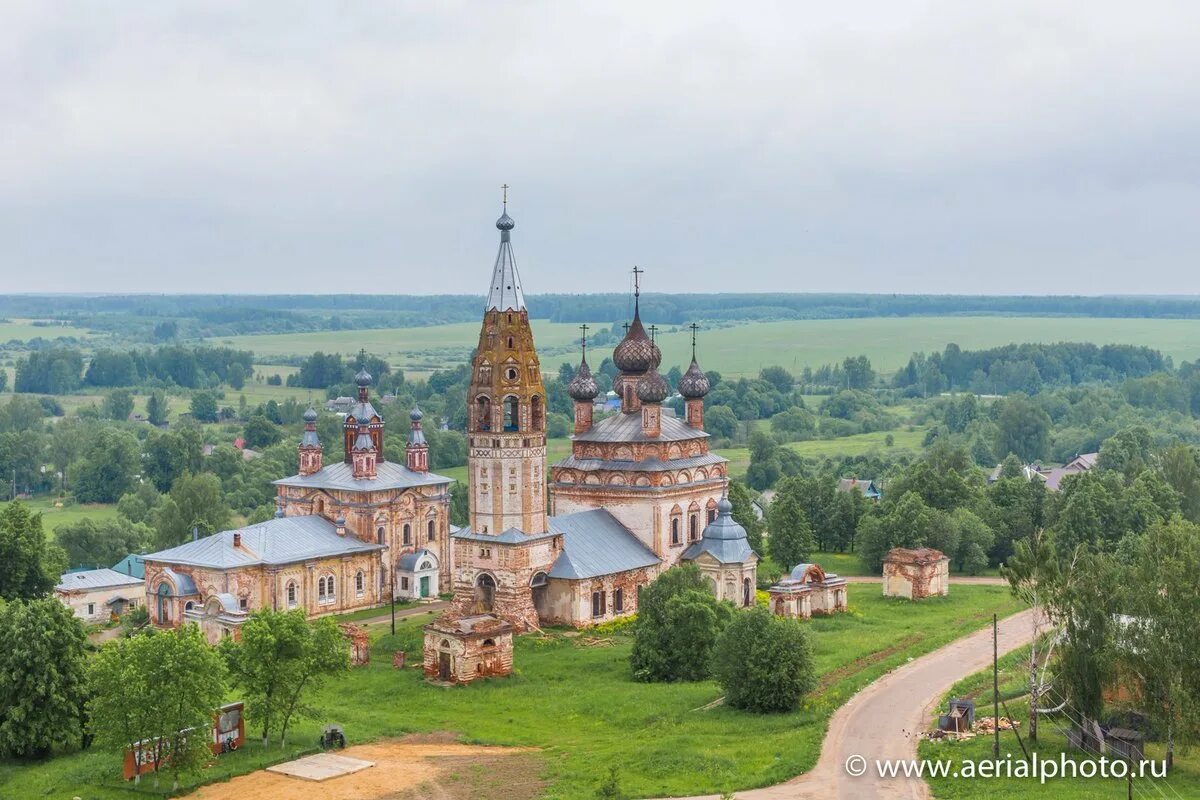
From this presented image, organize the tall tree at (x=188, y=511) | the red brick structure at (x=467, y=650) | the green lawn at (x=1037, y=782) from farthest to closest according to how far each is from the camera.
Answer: the tall tree at (x=188, y=511) < the red brick structure at (x=467, y=650) < the green lawn at (x=1037, y=782)

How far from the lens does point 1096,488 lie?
205 ft

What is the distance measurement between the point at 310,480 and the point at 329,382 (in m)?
117

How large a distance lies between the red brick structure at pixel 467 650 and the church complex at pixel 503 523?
0.36ft

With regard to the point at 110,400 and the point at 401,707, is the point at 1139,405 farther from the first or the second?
the point at 401,707

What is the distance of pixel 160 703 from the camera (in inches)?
1346

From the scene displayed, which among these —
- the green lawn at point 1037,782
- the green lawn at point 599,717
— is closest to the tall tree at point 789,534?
the green lawn at point 599,717

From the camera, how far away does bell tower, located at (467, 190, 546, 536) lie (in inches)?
1987

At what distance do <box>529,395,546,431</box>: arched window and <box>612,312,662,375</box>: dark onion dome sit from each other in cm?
759

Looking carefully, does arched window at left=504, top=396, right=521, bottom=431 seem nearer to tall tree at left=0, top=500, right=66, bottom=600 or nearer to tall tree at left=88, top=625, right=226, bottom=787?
tall tree at left=0, top=500, right=66, bottom=600

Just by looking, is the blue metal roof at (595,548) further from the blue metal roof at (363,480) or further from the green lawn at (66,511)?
the green lawn at (66,511)

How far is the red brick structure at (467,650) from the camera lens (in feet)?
143

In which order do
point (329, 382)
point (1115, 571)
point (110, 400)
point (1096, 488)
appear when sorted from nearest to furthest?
point (1115, 571)
point (1096, 488)
point (110, 400)
point (329, 382)

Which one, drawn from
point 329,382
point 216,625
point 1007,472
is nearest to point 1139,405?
point 1007,472

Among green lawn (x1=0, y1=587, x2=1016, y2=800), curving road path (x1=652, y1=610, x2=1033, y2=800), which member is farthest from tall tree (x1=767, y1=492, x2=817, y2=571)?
curving road path (x1=652, y1=610, x2=1033, y2=800)
